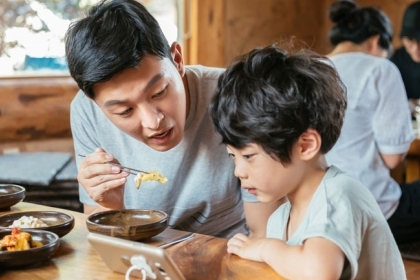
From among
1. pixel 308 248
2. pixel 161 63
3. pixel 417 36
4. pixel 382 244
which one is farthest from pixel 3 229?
pixel 417 36

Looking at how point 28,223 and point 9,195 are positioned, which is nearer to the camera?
point 28,223

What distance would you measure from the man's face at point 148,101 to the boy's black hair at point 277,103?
0.69 ft

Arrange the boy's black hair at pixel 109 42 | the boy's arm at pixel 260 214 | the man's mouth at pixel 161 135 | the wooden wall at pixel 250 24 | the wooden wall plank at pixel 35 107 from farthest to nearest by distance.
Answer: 1. the wooden wall at pixel 250 24
2. the wooden wall plank at pixel 35 107
3. the boy's arm at pixel 260 214
4. the man's mouth at pixel 161 135
5. the boy's black hair at pixel 109 42

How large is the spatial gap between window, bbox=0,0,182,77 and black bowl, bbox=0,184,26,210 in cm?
216

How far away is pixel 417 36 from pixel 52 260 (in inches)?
123

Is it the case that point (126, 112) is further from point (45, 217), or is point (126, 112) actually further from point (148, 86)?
point (45, 217)

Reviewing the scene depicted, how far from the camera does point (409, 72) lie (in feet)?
16.3

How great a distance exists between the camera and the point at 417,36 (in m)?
4.05

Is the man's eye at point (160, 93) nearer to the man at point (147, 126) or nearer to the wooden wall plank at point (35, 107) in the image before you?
the man at point (147, 126)

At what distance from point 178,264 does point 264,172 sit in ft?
0.88

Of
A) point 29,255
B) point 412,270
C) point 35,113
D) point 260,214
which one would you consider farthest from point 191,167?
point 35,113

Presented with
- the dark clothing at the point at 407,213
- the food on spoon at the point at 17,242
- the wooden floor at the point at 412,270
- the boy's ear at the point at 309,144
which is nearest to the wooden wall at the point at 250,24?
the dark clothing at the point at 407,213

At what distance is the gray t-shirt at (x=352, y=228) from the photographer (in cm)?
133

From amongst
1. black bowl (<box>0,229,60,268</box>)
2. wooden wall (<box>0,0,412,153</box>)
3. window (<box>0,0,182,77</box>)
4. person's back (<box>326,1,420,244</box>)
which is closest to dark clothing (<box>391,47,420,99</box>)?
wooden wall (<box>0,0,412,153</box>)
